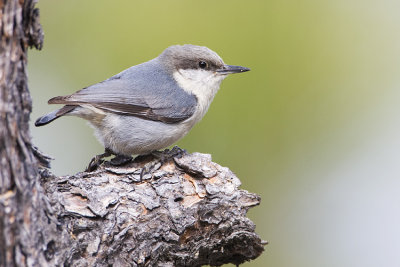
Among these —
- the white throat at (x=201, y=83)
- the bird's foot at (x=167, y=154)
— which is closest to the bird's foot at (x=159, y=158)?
the bird's foot at (x=167, y=154)

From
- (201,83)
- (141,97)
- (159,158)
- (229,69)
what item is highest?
(229,69)

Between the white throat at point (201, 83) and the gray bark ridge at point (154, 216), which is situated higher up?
the white throat at point (201, 83)

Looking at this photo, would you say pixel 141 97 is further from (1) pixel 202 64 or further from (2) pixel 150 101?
(1) pixel 202 64

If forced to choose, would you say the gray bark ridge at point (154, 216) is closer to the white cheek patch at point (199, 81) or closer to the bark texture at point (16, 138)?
the bark texture at point (16, 138)

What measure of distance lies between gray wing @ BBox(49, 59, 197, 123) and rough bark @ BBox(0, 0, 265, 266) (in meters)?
0.47

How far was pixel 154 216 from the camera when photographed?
97.0 inches

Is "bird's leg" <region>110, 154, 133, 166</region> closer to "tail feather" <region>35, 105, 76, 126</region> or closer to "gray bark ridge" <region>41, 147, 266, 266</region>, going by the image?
"gray bark ridge" <region>41, 147, 266, 266</region>

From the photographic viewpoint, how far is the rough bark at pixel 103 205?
1.79m

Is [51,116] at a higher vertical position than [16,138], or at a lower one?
higher

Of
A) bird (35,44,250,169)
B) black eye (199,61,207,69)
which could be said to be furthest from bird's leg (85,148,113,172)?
black eye (199,61,207,69)

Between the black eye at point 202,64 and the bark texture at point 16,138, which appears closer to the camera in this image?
the bark texture at point 16,138

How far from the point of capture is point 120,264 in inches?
92.4

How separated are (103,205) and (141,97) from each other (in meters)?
1.13

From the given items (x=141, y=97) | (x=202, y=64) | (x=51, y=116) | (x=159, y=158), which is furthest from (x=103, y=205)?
(x=202, y=64)
